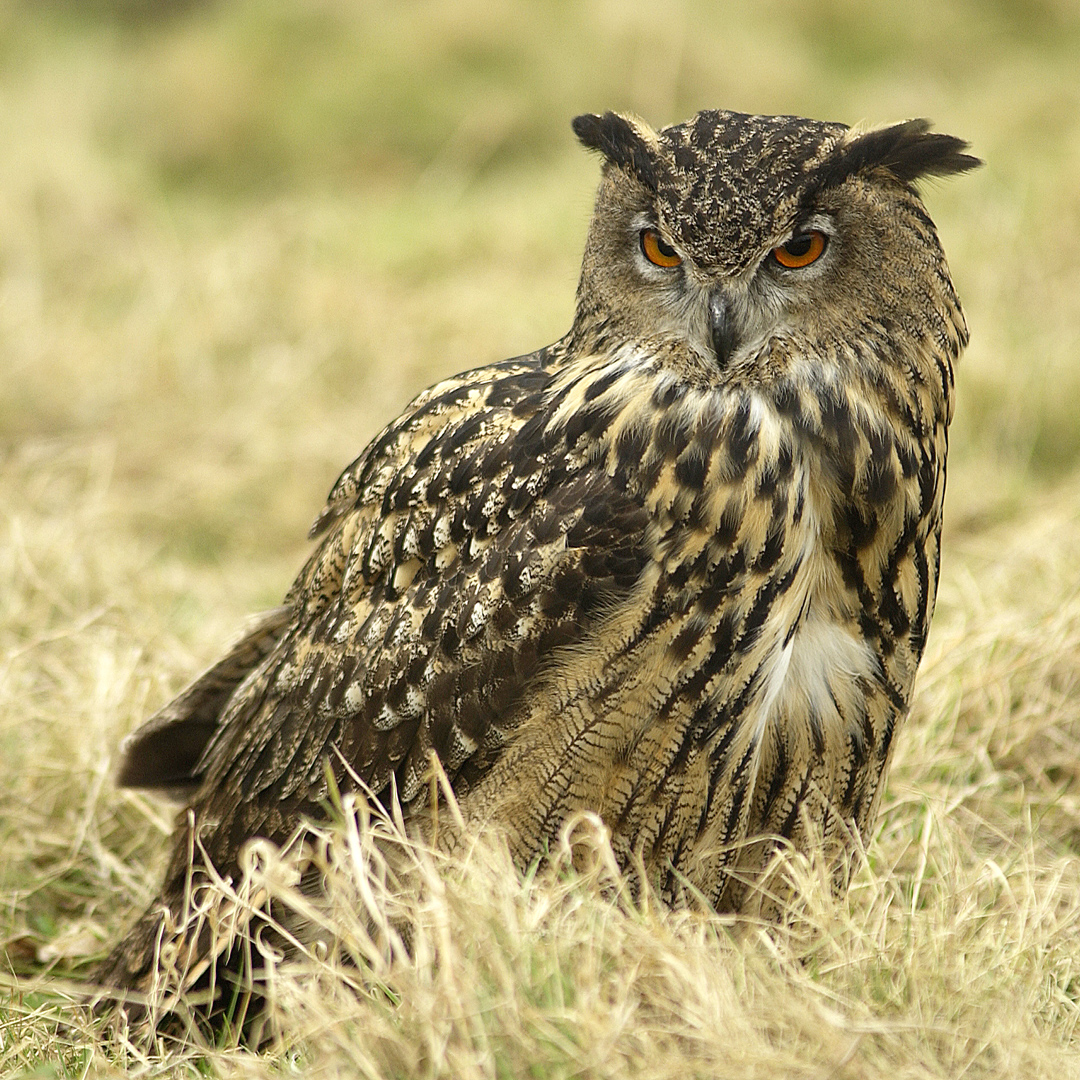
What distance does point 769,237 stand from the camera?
206cm

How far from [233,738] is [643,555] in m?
0.93

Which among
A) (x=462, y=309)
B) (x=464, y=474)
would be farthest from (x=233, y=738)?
(x=462, y=309)

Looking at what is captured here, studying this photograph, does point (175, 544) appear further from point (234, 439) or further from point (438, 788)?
point (438, 788)

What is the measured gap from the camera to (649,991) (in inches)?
68.7

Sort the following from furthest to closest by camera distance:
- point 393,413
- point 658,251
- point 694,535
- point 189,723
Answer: point 393,413 → point 189,723 → point 658,251 → point 694,535

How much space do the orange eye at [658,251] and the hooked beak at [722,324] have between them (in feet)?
0.33

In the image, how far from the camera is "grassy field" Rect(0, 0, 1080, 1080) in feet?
5.83

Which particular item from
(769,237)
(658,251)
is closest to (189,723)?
(658,251)

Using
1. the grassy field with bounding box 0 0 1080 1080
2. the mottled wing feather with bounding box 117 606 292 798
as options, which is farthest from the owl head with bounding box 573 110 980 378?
the mottled wing feather with bounding box 117 606 292 798

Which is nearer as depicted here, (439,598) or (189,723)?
(439,598)

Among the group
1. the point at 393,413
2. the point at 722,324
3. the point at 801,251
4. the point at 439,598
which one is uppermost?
the point at 801,251

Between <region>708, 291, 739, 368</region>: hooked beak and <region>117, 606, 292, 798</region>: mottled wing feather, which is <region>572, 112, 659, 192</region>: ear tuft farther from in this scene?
<region>117, 606, 292, 798</region>: mottled wing feather

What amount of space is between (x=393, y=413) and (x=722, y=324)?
141 inches

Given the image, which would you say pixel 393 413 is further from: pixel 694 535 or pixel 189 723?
pixel 694 535
